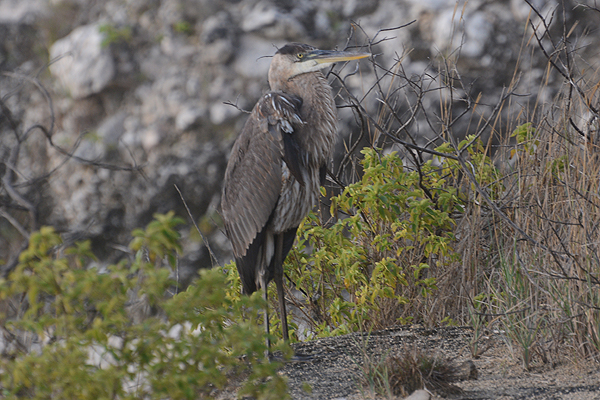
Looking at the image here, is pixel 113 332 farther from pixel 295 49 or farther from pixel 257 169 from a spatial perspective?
pixel 295 49

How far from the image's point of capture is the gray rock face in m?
8.01

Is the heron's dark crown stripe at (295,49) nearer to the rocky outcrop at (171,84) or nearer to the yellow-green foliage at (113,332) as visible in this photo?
the yellow-green foliage at (113,332)

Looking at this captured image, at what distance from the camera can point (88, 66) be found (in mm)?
8070

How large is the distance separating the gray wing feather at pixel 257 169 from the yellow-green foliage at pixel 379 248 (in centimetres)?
40

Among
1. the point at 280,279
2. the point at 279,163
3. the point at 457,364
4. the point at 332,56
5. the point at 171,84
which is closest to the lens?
the point at 457,364

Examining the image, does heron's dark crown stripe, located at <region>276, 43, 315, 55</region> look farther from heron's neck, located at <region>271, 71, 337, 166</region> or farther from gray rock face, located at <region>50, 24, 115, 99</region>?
gray rock face, located at <region>50, 24, 115, 99</region>

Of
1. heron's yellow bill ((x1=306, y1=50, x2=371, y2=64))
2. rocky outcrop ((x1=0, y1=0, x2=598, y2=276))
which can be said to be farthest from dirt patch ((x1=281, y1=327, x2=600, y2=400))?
rocky outcrop ((x1=0, y1=0, x2=598, y2=276))

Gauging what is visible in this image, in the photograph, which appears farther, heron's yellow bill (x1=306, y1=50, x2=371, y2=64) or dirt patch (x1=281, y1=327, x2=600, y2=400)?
heron's yellow bill (x1=306, y1=50, x2=371, y2=64)

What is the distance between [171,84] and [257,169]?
5.35 m

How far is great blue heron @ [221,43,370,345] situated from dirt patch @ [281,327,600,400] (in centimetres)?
37

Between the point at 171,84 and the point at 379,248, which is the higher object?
the point at 171,84

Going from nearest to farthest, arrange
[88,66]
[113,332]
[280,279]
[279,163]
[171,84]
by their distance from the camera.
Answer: [113,332] < [279,163] < [280,279] < [171,84] < [88,66]

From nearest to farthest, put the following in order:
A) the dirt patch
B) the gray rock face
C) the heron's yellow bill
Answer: the dirt patch → the heron's yellow bill → the gray rock face

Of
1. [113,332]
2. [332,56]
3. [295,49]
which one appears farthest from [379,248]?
[113,332]
